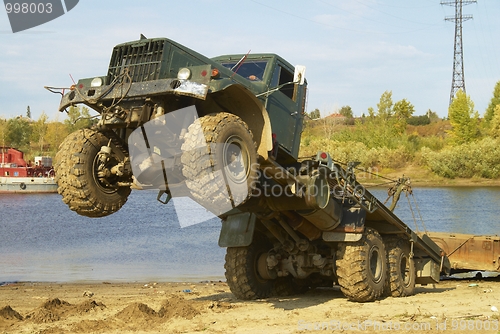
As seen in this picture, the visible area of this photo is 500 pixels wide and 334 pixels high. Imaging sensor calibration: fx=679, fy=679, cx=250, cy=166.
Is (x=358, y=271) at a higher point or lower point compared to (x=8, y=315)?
higher

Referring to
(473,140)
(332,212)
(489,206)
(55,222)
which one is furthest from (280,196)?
(473,140)

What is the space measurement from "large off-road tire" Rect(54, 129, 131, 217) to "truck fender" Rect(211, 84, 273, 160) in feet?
5.61

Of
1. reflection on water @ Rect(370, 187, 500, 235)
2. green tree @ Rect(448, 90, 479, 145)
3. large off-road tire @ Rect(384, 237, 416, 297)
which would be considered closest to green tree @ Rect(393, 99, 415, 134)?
green tree @ Rect(448, 90, 479, 145)

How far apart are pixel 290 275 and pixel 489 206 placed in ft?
108

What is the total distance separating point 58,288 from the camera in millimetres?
16547

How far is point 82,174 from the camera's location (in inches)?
347

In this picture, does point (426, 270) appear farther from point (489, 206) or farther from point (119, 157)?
point (489, 206)

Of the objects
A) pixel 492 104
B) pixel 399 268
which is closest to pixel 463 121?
pixel 492 104

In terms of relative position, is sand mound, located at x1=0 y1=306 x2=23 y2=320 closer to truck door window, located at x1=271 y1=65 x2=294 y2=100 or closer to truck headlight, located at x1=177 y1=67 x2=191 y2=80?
truck headlight, located at x1=177 y1=67 x2=191 y2=80

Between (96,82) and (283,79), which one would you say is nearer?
(96,82)

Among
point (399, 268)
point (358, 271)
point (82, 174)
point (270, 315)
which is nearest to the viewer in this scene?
point (82, 174)

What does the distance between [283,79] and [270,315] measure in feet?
11.8

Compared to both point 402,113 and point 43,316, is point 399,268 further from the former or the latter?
point 402,113

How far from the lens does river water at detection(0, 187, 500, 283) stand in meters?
20.7
